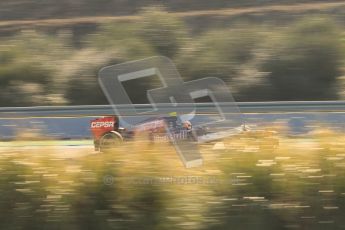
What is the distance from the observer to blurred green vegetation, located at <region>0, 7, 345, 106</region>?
19656mm

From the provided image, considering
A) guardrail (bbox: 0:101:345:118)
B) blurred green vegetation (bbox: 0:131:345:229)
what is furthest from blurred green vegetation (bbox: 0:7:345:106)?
blurred green vegetation (bbox: 0:131:345:229)

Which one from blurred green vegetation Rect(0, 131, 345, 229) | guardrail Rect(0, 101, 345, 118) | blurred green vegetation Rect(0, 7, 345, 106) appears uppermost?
blurred green vegetation Rect(0, 7, 345, 106)

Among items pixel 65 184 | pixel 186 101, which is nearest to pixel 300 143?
pixel 65 184

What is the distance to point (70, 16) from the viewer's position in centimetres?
3778

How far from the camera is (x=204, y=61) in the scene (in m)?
20.6

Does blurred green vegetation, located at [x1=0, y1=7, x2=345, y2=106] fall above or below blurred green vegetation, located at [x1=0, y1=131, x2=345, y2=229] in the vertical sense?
above

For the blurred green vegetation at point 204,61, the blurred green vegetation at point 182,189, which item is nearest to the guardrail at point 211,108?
the blurred green vegetation at point 204,61

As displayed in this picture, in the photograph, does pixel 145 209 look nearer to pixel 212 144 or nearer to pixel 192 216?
pixel 192 216

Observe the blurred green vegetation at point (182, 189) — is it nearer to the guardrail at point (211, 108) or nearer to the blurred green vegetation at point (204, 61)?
the guardrail at point (211, 108)

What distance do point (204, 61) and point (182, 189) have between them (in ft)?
53.1

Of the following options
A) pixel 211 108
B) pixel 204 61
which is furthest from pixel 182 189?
pixel 204 61

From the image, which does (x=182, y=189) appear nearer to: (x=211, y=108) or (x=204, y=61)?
(x=211, y=108)

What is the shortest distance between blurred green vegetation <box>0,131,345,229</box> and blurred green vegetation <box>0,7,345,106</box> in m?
14.5

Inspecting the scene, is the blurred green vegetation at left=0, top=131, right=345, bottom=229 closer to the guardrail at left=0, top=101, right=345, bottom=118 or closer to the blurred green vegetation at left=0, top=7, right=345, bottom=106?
the guardrail at left=0, top=101, right=345, bottom=118
